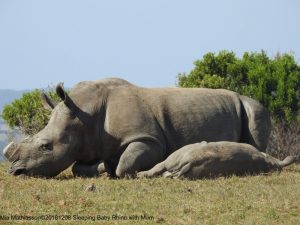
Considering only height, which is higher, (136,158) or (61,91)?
(61,91)

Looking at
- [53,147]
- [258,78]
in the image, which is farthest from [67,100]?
[258,78]

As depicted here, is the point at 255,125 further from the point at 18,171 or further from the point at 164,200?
the point at 164,200

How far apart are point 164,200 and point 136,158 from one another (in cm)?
329

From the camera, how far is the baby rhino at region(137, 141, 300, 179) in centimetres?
1332

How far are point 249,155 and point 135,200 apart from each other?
375 centimetres

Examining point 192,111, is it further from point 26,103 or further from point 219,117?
point 26,103

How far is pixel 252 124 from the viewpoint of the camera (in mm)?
16047

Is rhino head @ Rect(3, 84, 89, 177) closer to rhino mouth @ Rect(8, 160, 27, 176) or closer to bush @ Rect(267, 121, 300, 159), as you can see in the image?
rhino mouth @ Rect(8, 160, 27, 176)

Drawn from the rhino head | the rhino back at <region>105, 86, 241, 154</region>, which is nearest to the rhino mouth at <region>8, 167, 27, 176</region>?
the rhino head

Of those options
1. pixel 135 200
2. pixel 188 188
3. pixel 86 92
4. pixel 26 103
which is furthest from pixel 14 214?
pixel 26 103

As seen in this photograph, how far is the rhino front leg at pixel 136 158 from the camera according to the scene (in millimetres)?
13984

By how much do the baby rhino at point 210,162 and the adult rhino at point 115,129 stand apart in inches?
31.2

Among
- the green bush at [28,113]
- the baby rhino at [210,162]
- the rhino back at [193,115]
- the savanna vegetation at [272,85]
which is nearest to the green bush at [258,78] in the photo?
the savanna vegetation at [272,85]

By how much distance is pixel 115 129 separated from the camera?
1432 cm
